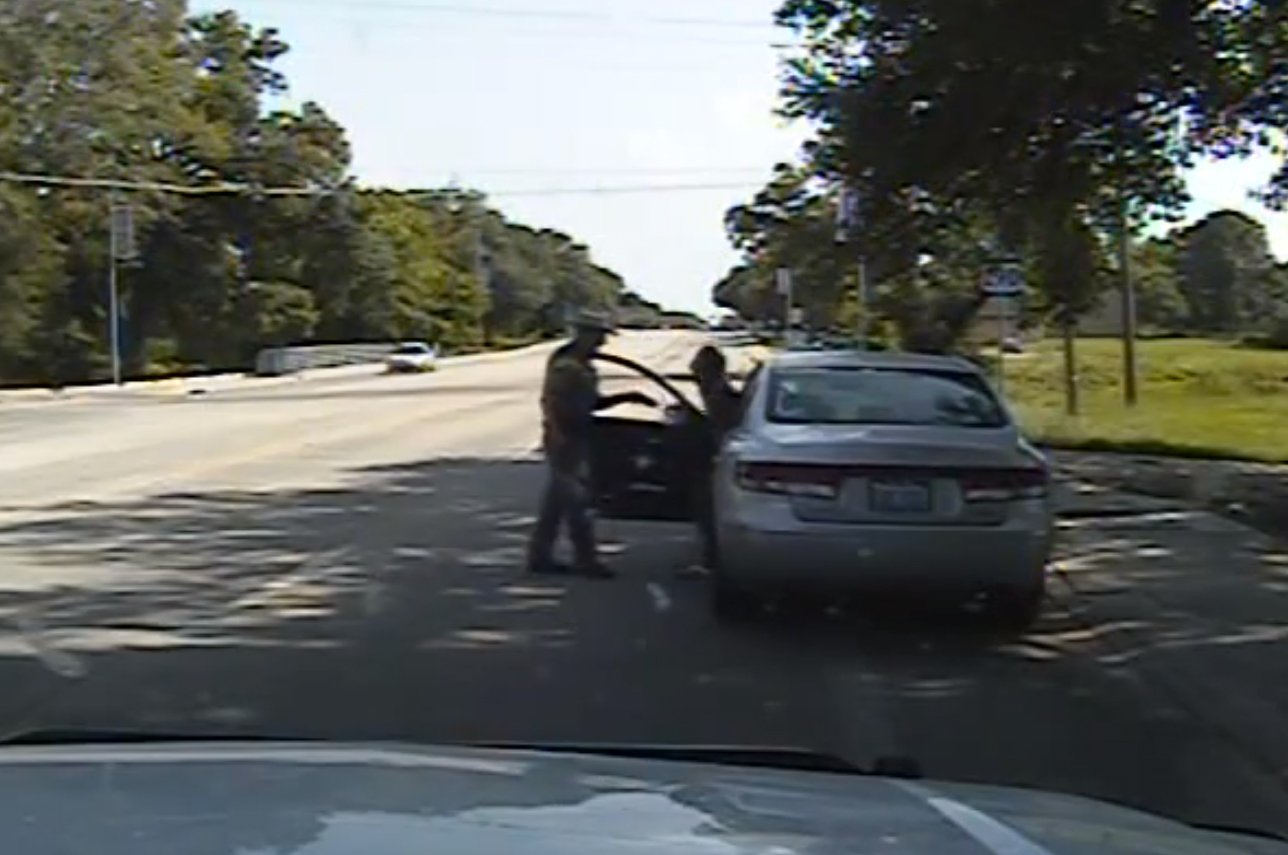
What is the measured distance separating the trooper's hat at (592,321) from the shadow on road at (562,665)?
5.58 feet

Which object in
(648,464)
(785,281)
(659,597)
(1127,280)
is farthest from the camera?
(785,281)

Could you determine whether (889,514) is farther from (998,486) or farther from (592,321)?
(592,321)

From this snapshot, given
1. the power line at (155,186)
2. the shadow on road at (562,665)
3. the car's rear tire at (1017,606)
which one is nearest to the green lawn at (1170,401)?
the shadow on road at (562,665)

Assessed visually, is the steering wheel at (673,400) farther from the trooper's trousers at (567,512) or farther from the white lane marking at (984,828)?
the white lane marking at (984,828)

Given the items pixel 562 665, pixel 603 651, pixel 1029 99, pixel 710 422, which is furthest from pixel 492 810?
pixel 1029 99

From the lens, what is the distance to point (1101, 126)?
67.8ft

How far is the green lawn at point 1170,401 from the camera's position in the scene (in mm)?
32031

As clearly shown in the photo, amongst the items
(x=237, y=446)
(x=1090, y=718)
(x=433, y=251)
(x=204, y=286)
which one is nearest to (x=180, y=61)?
(x=204, y=286)

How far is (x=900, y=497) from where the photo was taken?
11852 mm

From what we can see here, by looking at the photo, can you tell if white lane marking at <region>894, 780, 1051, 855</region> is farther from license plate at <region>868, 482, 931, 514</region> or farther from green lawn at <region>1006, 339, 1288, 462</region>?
green lawn at <region>1006, 339, 1288, 462</region>

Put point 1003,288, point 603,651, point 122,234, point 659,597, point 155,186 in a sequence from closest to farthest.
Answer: point 603,651 → point 659,597 → point 1003,288 → point 122,234 → point 155,186

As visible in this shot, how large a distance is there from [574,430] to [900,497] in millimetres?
3532

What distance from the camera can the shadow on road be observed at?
30.0 feet

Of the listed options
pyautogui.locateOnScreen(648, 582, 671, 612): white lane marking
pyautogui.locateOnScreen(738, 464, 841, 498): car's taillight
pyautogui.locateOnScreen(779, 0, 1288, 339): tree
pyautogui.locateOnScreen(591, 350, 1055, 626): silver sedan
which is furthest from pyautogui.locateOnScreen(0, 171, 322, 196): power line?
pyautogui.locateOnScreen(738, 464, 841, 498): car's taillight
